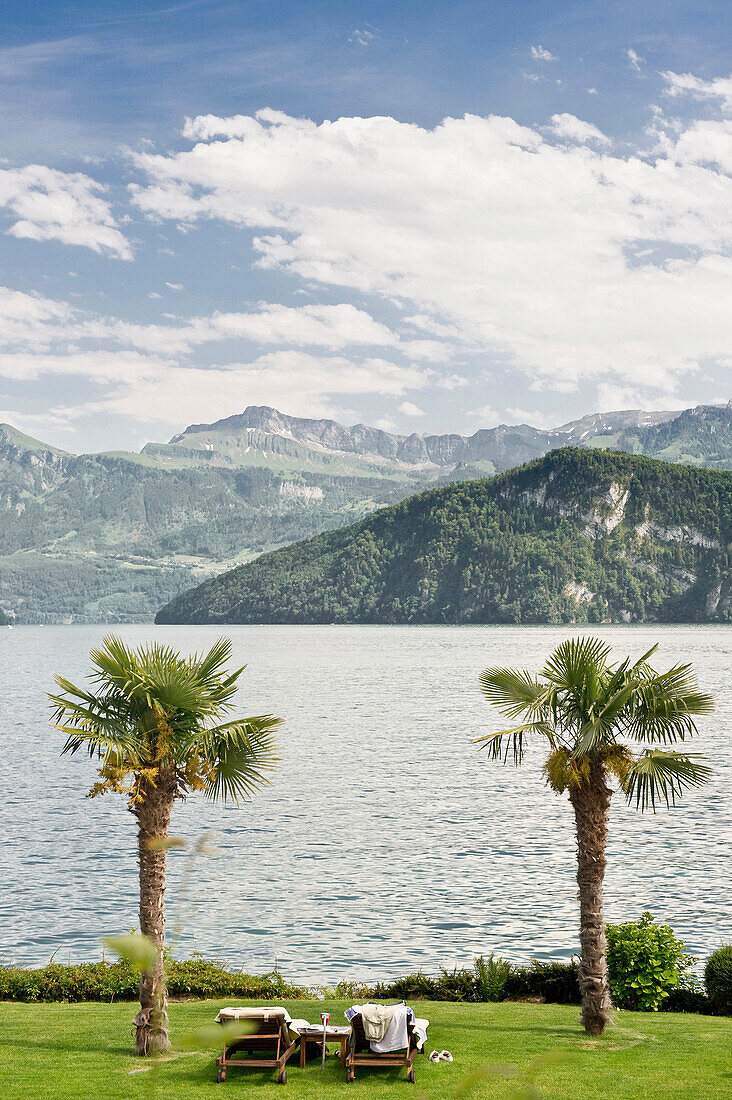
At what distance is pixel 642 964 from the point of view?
17000 millimetres

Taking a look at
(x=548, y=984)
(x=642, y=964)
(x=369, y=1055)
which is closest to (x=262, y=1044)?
(x=369, y=1055)

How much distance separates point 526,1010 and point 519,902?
1269 cm

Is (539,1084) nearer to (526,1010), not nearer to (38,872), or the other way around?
(526,1010)

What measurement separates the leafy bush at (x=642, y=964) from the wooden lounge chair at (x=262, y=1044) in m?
6.57

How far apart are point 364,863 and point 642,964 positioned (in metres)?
18.7

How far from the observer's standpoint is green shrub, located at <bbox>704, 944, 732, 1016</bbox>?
649 inches

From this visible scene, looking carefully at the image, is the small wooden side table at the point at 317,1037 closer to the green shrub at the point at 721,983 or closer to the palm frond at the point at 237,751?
the palm frond at the point at 237,751

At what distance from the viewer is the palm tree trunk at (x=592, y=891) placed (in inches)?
585

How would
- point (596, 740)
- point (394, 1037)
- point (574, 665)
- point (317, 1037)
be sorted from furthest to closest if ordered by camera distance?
point (574, 665)
point (596, 740)
point (317, 1037)
point (394, 1037)

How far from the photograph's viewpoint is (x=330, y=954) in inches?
958

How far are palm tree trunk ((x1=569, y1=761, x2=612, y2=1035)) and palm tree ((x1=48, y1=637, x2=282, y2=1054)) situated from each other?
5172mm

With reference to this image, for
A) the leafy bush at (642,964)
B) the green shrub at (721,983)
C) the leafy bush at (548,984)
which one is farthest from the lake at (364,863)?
the green shrub at (721,983)

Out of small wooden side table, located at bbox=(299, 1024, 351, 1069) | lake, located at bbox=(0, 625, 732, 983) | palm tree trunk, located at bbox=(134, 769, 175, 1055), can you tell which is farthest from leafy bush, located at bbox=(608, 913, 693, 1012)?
palm tree trunk, located at bbox=(134, 769, 175, 1055)

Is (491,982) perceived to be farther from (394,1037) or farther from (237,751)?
(237,751)
